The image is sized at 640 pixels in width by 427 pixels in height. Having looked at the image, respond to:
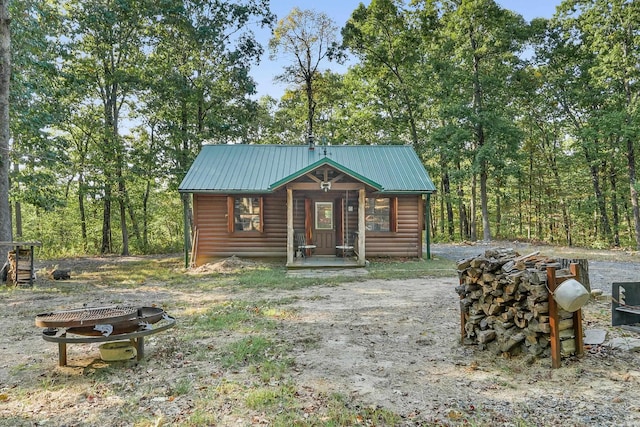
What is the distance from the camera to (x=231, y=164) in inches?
604

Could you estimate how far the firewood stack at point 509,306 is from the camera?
4336 millimetres

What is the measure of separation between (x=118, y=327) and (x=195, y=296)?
4059mm

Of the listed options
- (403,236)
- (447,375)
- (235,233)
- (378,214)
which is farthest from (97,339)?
(403,236)

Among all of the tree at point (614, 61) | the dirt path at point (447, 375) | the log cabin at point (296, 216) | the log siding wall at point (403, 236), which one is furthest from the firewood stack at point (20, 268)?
the tree at point (614, 61)

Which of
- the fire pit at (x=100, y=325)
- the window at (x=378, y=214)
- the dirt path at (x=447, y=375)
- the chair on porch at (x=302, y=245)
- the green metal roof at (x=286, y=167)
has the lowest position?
the dirt path at (x=447, y=375)

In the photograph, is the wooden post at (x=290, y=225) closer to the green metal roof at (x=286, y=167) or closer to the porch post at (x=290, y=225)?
the porch post at (x=290, y=225)

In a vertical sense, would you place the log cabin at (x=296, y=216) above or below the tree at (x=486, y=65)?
below

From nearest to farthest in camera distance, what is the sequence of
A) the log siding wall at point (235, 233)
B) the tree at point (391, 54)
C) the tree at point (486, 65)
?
the log siding wall at point (235, 233) → the tree at point (486, 65) → the tree at point (391, 54)

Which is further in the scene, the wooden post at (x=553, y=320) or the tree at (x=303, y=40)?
the tree at (x=303, y=40)

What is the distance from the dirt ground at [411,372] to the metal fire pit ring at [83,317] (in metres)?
0.53

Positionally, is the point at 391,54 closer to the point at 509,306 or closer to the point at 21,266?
the point at 21,266

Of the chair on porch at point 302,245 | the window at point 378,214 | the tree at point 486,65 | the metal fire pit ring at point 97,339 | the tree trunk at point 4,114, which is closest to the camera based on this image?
the metal fire pit ring at point 97,339

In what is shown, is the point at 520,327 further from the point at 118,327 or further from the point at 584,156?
the point at 584,156

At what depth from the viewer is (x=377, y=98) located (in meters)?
23.8
